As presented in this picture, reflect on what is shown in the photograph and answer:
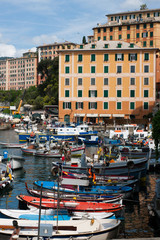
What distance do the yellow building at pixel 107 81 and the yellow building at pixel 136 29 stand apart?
75.5 ft

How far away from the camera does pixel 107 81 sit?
71250 mm

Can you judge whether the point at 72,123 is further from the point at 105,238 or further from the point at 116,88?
the point at 105,238

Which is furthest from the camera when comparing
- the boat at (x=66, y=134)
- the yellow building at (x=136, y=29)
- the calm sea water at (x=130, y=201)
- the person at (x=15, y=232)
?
the yellow building at (x=136, y=29)

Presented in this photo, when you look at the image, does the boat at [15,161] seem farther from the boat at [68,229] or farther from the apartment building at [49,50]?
the apartment building at [49,50]

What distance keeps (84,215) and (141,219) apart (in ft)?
14.0

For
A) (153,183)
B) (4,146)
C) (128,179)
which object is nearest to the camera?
(128,179)

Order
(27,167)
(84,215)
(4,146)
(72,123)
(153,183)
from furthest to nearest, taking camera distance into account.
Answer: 1. (72,123)
2. (4,146)
3. (27,167)
4. (153,183)
5. (84,215)

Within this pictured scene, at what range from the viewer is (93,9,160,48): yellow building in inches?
3686

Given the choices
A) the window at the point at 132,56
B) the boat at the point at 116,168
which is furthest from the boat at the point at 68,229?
the window at the point at 132,56

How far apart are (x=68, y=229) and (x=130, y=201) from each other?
27.6 ft

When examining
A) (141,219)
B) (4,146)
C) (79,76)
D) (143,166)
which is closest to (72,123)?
(79,76)

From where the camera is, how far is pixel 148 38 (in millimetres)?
94250

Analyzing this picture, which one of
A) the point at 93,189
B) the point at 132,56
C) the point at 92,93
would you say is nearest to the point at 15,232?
the point at 93,189

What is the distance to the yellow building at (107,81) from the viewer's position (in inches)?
2773
